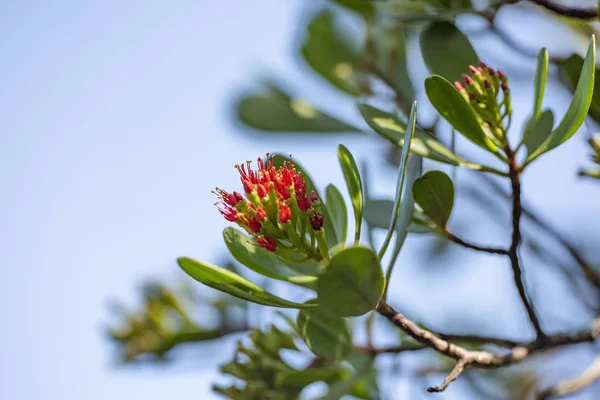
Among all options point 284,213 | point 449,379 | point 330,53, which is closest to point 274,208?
point 284,213

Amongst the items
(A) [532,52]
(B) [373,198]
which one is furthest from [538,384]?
(B) [373,198]

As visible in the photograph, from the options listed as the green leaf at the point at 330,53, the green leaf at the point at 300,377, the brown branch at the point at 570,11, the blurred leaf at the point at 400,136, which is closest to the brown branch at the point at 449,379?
the blurred leaf at the point at 400,136

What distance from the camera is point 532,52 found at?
127 cm

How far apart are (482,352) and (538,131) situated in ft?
0.90

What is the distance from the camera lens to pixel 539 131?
2.79ft

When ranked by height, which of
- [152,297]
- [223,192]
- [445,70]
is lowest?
[223,192]

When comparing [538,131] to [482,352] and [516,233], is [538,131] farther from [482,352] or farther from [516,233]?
[482,352]

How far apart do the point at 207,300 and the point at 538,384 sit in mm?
1024

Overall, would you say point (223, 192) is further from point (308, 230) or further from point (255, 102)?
point (255, 102)

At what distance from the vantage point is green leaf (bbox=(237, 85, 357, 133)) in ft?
3.93

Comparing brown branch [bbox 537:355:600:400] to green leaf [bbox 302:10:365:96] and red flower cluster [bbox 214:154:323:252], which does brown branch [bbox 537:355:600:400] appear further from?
green leaf [bbox 302:10:365:96]

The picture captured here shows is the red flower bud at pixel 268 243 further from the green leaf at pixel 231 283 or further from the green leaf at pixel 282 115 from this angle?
the green leaf at pixel 282 115

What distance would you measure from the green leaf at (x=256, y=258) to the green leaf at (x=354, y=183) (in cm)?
8

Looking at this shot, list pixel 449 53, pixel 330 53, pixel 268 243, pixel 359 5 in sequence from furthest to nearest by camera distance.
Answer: pixel 330 53 → pixel 359 5 → pixel 449 53 → pixel 268 243
